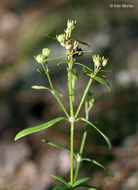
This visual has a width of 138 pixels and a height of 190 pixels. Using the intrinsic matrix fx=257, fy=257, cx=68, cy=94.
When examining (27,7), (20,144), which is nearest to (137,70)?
(20,144)

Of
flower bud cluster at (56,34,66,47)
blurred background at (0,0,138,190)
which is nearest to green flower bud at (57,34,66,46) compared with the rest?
flower bud cluster at (56,34,66,47)

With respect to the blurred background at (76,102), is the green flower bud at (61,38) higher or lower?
higher

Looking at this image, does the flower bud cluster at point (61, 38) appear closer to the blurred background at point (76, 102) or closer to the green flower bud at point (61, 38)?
the green flower bud at point (61, 38)

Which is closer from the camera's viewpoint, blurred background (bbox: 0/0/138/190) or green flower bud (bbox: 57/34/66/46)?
green flower bud (bbox: 57/34/66/46)

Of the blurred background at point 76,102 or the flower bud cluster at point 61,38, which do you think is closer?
the flower bud cluster at point 61,38

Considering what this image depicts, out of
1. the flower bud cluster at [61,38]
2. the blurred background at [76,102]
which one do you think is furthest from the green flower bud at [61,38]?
the blurred background at [76,102]

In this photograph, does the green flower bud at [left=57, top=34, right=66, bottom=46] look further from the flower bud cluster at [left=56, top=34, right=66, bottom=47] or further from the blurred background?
the blurred background

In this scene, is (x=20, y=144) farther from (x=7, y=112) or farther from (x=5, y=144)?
(x=7, y=112)

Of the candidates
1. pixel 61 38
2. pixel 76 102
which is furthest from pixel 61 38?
pixel 76 102

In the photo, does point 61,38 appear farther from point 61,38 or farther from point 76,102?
point 76,102
